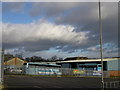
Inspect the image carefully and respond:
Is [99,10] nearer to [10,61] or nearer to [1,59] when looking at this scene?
[1,59]

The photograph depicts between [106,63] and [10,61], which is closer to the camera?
[106,63]

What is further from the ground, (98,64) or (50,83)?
(98,64)

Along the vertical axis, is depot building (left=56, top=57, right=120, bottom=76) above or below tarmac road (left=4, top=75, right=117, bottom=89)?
above

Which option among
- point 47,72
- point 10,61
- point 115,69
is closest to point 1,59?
point 47,72

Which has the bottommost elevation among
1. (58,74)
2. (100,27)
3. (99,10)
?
(58,74)

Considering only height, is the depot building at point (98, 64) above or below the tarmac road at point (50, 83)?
above

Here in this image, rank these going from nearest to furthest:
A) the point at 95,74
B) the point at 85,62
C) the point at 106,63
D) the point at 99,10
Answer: the point at 99,10 → the point at 95,74 → the point at 106,63 → the point at 85,62

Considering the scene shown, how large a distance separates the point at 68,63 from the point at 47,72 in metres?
25.4

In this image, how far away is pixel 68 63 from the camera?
9362 cm

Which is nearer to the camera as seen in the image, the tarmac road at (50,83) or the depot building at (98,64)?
the tarmac road at (50,83)

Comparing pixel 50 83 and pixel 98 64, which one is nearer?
pixel 50 83

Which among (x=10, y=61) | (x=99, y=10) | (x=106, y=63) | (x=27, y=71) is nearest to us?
(x=99, y=10)

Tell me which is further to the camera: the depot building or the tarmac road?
the depot building

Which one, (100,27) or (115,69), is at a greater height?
(100,27)
